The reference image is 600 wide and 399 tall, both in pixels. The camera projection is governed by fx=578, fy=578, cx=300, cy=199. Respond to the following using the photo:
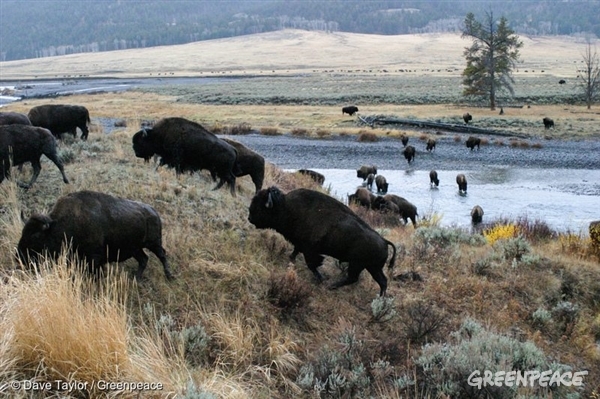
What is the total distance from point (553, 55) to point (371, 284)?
155 metres

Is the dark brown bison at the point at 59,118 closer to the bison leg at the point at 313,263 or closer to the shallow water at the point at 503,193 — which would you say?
the shallow water at the point at 503,193

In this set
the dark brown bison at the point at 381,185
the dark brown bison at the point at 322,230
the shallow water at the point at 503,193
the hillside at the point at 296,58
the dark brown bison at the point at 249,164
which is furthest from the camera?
the hillside at the point at 296,58

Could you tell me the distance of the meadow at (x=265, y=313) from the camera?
15.4 ft

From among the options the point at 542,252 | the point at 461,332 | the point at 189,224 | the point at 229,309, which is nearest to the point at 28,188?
the point at 189,224

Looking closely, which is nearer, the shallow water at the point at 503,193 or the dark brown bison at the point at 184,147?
the dark brown bison at the point at 184,147

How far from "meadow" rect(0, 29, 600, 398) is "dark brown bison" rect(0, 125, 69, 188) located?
374 mm

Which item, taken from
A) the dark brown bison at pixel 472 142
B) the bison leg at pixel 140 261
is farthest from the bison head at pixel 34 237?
the dark brown bison at pixel 472 142

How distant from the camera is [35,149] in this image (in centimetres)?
978

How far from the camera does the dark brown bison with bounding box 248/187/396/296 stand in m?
8.01

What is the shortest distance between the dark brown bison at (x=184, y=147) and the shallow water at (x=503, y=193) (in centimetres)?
765

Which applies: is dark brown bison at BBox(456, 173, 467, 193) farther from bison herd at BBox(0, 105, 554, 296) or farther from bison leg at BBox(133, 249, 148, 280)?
bison leg at BBox(133, 249, 148, 280)

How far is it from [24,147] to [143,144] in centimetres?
281

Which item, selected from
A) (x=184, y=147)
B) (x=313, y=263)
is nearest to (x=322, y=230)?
(x=313, y=263)

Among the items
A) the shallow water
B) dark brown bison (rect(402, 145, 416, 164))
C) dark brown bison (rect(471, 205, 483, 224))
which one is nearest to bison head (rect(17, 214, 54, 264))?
the shallow water
